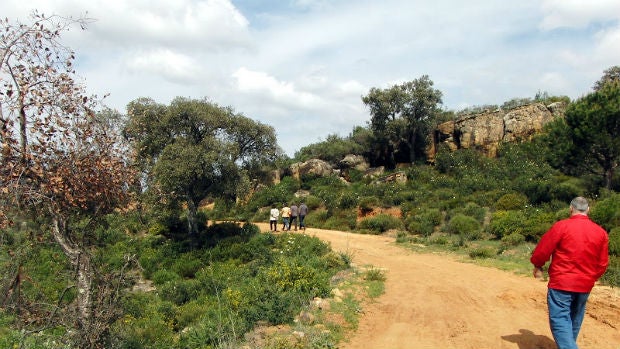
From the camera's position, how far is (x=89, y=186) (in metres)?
6.23

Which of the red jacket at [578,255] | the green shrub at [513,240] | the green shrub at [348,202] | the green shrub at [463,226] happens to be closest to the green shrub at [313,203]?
the green shrub at [348,202]

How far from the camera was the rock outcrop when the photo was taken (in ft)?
124

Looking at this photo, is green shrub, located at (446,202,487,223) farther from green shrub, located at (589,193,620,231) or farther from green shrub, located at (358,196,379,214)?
green shrub, located at (358,196,379,214)

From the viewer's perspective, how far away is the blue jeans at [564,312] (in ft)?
19.0

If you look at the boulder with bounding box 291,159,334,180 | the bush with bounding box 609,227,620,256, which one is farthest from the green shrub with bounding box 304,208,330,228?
the bush with bounding box 609,227,620,256

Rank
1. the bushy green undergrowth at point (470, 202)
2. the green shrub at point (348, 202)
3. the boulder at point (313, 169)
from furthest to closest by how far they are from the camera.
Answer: the boulder at point (313, 169) < the green shrub at point (348, 202) < the bushy green undergrowth at point (470, 202)

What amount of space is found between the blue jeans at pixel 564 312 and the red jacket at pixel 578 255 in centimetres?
11

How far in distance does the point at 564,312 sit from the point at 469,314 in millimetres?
3304

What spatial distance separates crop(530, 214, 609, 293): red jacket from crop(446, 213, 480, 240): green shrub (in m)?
15.1

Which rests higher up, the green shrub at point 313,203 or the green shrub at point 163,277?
the green shrub at point 313,203

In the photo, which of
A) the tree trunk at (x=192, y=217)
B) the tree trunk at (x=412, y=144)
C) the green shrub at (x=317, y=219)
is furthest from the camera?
the tree trunk at (x=412, y=144)

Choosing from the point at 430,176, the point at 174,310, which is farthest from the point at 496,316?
the point at 430,176

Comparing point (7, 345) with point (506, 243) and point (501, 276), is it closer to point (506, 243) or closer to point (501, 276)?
point (501, 276)

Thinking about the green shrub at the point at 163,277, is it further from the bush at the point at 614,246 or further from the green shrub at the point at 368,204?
the green shrub at the point at 368,204
